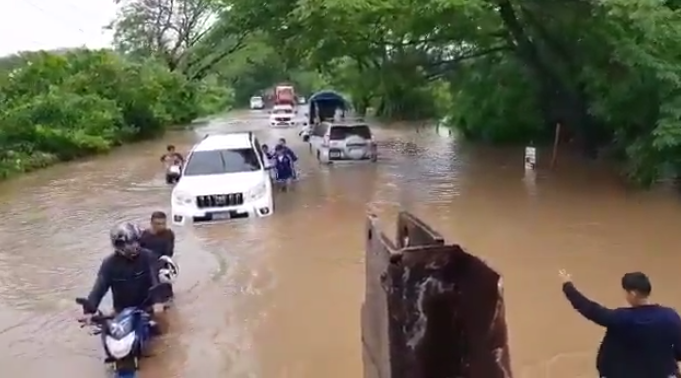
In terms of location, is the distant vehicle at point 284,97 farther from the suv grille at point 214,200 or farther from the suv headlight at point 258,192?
the suv grille at point 214,200

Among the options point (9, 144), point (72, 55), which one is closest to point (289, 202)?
point (9, 144)

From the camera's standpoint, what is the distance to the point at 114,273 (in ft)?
22.6

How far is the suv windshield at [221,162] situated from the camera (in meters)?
15.3

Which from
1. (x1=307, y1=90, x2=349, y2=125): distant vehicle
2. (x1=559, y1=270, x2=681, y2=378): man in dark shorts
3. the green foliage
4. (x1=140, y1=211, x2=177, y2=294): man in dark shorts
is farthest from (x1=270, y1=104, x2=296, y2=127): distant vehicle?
(x1=559, y1=270, x2=681, y2=378): man in dark shorts

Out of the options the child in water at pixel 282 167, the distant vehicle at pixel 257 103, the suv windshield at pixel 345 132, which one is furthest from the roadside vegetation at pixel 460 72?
the distant vehicle at pixel 257 103

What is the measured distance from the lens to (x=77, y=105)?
3506 centimetres

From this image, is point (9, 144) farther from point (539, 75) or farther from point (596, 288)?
point (596, 288)

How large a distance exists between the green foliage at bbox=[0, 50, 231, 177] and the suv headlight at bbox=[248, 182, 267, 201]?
43.6ft

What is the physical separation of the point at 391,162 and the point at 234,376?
1959 cm

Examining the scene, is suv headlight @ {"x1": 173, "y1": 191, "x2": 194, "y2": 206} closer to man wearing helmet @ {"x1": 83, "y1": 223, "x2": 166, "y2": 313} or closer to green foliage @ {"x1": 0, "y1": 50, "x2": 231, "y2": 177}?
man wearing helmet @ {"x1": 83, "y1": 223, "x2": 166, "y2": 313}

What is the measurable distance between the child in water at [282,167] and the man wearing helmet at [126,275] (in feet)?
43.9

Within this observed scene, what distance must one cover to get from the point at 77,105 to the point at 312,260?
25.3m

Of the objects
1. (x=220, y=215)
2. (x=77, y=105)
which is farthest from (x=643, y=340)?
(x=77, y=105)

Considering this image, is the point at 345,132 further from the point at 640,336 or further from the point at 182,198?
the point at 640,336
